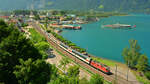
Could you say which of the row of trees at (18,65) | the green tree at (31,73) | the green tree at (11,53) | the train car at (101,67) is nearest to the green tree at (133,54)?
the train car at (101,67)

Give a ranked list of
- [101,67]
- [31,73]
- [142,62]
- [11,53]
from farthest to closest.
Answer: [142,62]
[101,67]
[11,53]
[31,73]

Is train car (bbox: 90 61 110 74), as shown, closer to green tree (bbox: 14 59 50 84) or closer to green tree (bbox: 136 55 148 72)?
green tree (bbox: 136 55 148 72)

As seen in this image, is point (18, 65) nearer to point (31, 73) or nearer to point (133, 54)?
point (31, 73)

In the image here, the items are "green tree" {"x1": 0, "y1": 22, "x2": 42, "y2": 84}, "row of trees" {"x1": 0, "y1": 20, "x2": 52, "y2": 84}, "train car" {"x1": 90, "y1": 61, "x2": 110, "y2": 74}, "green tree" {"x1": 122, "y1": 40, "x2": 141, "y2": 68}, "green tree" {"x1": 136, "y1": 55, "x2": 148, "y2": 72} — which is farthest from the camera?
"green tree" {"x1": 122, "y1": 40, "x2": 141, "y2": 68}

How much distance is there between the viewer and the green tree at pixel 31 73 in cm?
1215

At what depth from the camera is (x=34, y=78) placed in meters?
13.1

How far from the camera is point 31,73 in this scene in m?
12.6

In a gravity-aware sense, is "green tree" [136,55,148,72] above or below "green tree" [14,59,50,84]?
below

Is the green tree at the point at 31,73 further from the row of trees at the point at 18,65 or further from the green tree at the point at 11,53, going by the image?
the green tree at the point at 11,53

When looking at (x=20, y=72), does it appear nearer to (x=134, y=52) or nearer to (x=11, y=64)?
(x=11, y=64)

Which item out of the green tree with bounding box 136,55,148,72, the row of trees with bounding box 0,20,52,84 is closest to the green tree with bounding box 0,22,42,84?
the row of trees with bounding box 0,20,52,84

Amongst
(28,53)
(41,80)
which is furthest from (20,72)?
(28,53)

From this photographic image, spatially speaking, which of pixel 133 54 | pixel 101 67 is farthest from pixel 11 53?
pixel 133 54

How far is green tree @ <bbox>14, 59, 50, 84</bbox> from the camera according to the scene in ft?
39.9
